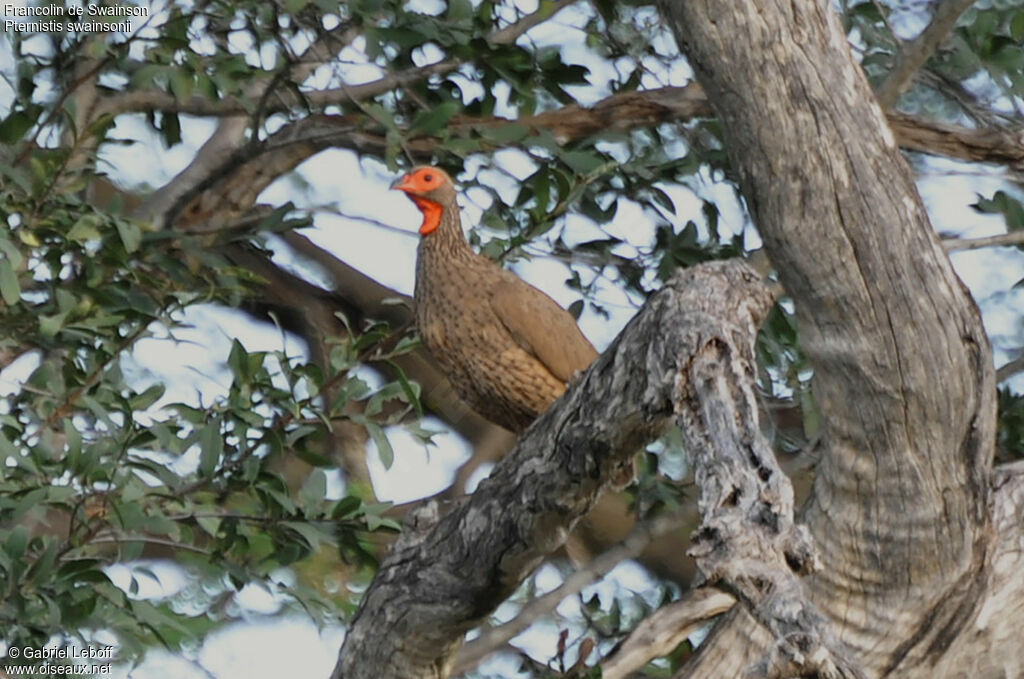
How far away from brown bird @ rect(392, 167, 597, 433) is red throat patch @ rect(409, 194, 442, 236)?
20 cm

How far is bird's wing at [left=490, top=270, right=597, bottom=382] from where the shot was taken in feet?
14.6

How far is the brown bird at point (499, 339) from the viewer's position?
176 inches

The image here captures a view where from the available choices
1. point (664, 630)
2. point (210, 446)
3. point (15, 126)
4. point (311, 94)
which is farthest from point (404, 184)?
point (664, 630)

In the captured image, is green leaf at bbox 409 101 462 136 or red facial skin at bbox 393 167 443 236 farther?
red facial skin at bbox 393 167 443 236

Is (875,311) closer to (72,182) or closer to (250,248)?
(72,182)

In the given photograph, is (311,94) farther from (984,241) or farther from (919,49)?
(984,241)

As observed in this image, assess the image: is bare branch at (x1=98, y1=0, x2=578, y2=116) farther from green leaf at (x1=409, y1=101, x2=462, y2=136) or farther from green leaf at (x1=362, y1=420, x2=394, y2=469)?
green leaf at (x1=362, y1=420, x2=394, y2=469)

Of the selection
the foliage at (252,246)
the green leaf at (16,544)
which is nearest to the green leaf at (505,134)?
the foliage at (252,246)

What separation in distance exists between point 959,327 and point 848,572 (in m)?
0.55

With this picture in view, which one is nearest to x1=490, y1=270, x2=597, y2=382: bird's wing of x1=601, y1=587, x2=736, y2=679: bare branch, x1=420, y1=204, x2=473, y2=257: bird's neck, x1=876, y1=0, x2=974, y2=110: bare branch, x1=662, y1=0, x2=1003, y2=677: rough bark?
x1=420, y1=204, x2=473, y2=257: bird's neck

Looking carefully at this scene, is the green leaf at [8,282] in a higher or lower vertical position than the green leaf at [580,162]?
lower

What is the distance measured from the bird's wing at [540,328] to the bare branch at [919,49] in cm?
93

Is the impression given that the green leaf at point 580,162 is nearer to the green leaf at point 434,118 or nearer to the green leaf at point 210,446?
the green leaf at point 434,118

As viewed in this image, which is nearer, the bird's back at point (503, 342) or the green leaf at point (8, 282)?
the green leaf at point (8, 282)
